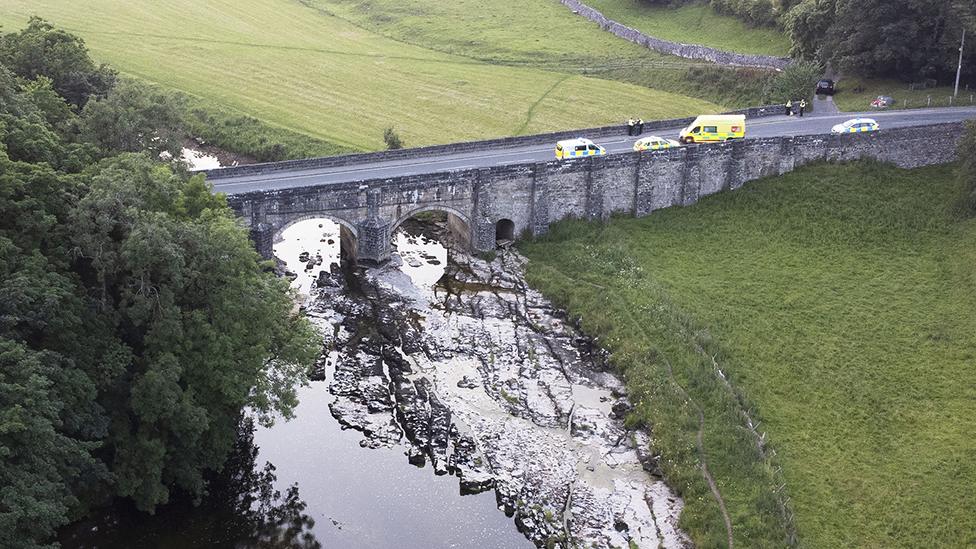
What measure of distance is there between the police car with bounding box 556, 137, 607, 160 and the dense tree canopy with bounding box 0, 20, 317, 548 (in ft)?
95.6

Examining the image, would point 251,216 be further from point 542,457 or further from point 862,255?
point 862,255

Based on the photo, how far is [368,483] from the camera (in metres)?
45.8

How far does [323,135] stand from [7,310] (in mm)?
54270

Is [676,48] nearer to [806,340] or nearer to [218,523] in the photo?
[806,340]

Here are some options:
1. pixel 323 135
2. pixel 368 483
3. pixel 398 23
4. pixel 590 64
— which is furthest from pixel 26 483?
pixel 398 23

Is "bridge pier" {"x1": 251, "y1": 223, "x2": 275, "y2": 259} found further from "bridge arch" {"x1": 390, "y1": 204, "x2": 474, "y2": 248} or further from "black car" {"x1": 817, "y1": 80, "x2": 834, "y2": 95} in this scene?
"black car" {"x1": 817, "y1": 80, "x2": 834, "y2": 95}

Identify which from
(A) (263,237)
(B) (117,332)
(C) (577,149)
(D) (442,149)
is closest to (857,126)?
(C) (577,149)

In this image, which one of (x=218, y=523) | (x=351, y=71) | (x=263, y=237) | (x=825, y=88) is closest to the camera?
(x=218, y=523)

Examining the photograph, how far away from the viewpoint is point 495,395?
5284cm

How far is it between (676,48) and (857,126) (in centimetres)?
3828

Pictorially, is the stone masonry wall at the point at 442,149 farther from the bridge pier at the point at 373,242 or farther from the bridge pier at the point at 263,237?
the bridge pier at the point at 373,242

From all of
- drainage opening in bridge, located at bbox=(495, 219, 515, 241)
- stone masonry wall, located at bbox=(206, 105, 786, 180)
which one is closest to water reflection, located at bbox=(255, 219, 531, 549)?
stone masonry wall, located at bbox=(206, 105, 786, 180)

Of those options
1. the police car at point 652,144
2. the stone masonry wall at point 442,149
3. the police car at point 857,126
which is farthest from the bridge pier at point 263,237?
the police car at point 857,126

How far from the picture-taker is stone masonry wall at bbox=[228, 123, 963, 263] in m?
62.9
